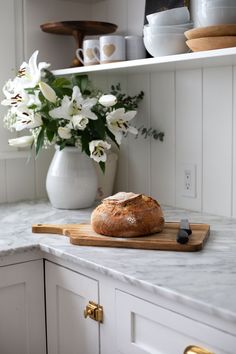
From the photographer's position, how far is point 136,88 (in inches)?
84.1

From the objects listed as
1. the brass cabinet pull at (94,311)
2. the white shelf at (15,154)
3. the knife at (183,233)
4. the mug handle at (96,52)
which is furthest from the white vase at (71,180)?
the brass cabinet pull at (94,311)

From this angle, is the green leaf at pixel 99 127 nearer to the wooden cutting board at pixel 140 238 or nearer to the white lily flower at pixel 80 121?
the white lily flower at pixel 80 121

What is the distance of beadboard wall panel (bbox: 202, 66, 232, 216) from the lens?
1.80 metres

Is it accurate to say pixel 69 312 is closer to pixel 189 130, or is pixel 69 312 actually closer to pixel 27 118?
pixel 27 118

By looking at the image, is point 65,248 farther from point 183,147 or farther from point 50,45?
point 50,45

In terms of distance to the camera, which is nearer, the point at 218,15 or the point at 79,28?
the point at 218,15

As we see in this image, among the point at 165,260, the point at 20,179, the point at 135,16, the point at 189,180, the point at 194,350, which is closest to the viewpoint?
the point at 194,350

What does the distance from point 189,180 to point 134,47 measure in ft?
1.64

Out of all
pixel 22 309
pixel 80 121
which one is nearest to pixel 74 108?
pixel 80 121

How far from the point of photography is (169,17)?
1.62 m

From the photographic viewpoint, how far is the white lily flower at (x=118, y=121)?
1827 millimetres

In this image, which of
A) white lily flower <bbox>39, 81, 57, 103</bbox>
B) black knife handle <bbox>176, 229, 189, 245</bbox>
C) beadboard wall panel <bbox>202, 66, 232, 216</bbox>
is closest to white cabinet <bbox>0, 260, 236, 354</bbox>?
black knife handle <bbox>176, 229, 189, 245</bbox>

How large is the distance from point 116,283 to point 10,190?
0.99m

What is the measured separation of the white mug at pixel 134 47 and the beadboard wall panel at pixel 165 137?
17 cm
